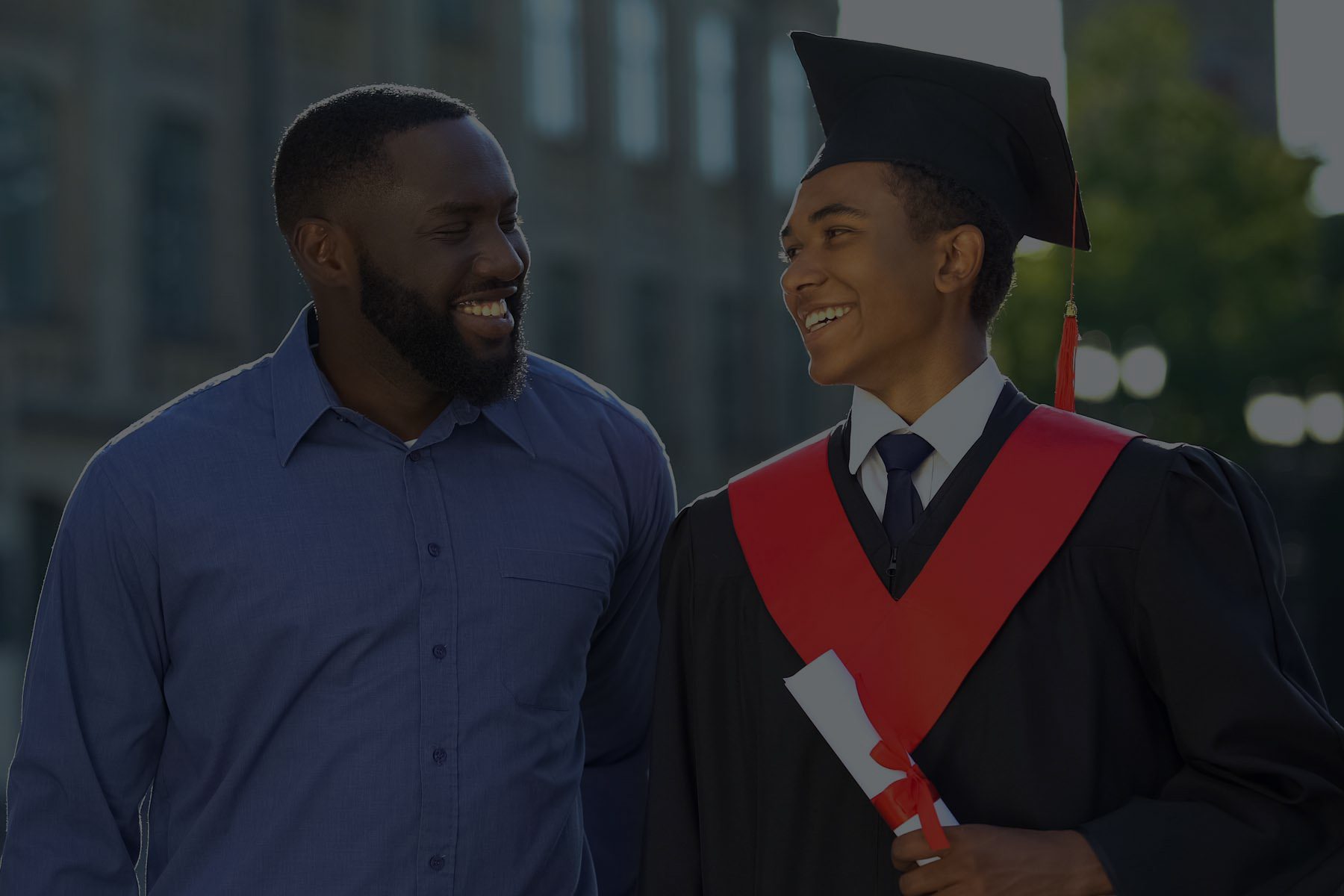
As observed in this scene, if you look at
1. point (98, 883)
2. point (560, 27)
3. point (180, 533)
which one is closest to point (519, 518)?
point (180, 533)

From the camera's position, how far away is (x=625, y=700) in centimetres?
355

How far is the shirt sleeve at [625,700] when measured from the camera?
3496 millimetres

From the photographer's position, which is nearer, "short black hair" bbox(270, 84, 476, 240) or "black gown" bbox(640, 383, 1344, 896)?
"black gown" bbox(640, 383, 1344, 896)

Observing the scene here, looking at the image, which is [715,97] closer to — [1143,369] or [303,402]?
[1143,369]

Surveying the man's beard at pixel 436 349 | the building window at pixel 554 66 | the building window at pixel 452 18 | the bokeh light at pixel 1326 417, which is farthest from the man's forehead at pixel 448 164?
the bokeh light at pixel 1326 417

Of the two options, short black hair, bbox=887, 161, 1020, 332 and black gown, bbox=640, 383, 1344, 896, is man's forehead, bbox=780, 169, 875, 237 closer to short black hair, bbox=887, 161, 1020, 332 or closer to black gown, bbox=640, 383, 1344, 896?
short black hair, bbox=887, 161, 1020, 332

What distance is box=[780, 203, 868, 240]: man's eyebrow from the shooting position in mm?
3055

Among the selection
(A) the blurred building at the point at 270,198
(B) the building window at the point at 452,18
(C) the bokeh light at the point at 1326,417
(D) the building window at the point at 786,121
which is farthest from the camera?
(D) the building window at the point at 786,121

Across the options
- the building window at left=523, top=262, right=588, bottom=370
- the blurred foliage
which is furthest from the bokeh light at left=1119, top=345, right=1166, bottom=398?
the building window at left=523, top=262, right=588, bottom=370

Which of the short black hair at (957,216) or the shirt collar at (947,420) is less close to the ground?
the short black hair at (957,216)

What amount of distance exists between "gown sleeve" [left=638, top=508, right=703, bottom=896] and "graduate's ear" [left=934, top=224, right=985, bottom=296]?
556 millimetres

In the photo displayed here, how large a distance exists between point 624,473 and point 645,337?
19.9 m

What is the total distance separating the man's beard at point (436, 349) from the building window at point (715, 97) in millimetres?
21373

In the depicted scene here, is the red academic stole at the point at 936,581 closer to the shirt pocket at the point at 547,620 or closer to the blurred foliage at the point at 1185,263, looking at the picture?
the shirt pocket at the point at 547,620
